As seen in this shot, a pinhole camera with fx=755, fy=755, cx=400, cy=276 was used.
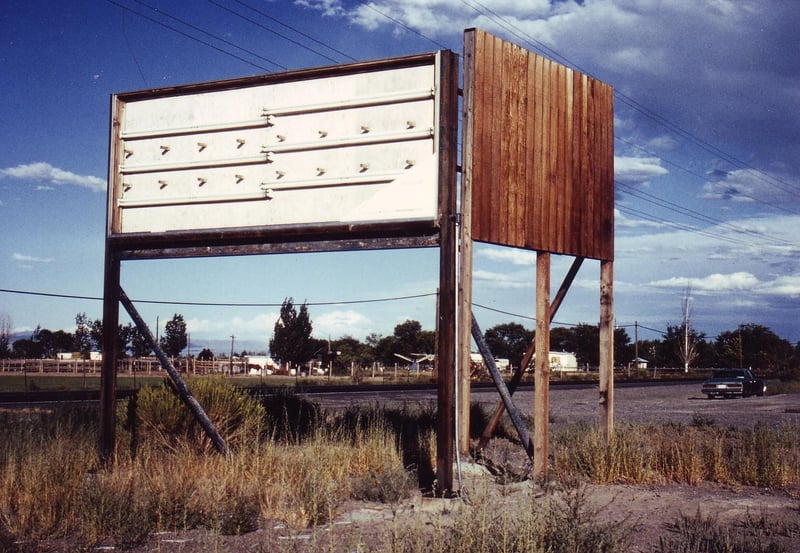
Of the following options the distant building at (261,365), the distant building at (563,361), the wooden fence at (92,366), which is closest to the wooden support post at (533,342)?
the wooden fence at (92,366)

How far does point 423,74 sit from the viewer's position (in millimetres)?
8672

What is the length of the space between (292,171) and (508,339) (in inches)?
4277

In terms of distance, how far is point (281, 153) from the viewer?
9.60 meters

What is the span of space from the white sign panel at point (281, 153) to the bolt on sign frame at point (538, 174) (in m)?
0.65

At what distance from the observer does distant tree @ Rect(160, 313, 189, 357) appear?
93.9m

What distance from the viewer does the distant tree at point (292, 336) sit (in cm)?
8125

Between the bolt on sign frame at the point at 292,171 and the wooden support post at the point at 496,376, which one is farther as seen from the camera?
the wooden support post at the point at 496,376

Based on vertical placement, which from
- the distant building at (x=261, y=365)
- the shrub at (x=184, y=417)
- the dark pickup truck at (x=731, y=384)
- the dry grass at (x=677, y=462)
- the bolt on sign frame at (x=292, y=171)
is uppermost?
the bolt on sign frame at (x=292, y=171)

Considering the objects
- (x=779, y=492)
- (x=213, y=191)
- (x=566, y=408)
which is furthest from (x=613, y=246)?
(x=566, y=408)

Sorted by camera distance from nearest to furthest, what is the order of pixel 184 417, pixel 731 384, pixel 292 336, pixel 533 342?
pixel 533 342 < pixel 184 417 < pixel 731 384 < pixel 292 336

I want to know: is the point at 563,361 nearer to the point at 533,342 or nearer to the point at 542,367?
the point at 533,342

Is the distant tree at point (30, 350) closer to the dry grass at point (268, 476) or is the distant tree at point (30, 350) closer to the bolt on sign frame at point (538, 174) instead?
the dry grass at point (268, 476)

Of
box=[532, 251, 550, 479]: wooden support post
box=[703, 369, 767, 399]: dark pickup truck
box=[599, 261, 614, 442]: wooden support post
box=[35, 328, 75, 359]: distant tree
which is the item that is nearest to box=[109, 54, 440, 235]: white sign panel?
box=[532, 251, 550, 479]: wooden support post

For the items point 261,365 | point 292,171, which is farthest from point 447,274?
point 261,365
